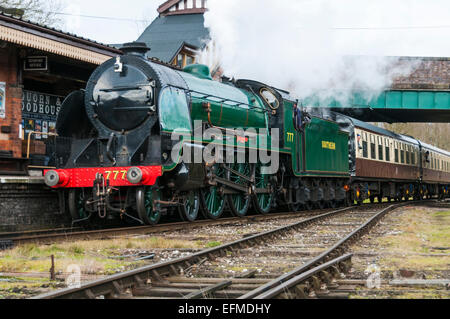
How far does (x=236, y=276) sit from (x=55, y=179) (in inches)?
216

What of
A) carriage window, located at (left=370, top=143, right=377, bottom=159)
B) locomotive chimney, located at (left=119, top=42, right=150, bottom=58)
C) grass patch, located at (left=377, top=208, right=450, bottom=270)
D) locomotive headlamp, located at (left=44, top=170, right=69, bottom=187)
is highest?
locomotive chimney, located at (left=119, top=42, right=150, bottom=58)

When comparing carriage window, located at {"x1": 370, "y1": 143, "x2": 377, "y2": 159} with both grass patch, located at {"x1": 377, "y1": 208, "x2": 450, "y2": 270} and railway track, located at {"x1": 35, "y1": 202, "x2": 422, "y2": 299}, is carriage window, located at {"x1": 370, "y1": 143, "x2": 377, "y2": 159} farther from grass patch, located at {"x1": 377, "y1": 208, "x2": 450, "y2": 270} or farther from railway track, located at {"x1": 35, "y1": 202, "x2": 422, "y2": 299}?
railway track, located at {"x1": 35, "y1": 202, "x2": 422, "y2": 299}

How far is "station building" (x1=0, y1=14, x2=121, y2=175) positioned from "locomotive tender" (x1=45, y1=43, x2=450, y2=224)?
1247mm

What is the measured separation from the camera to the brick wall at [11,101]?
11539mm

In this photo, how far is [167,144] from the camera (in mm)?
10156

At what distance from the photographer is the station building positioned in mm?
11094

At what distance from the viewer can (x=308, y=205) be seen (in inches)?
668

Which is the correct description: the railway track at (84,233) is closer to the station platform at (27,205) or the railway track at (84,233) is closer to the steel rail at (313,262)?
the station platform at (27,205)

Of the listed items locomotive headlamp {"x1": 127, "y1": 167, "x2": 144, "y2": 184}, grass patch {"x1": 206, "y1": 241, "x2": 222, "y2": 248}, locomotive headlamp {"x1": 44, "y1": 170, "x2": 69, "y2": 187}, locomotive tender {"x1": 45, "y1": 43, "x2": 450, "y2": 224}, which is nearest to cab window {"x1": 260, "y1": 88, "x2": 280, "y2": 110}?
locomotive tender {"x1": 45, "y1": 43, "x2": 450, "y2": 224}

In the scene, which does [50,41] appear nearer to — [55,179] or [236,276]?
[55,179]

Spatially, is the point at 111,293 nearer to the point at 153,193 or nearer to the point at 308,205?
the point at 153,193

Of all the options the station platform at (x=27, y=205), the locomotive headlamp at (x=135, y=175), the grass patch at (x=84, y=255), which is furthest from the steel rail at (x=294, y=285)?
the station platform at (x=27, y=205)
